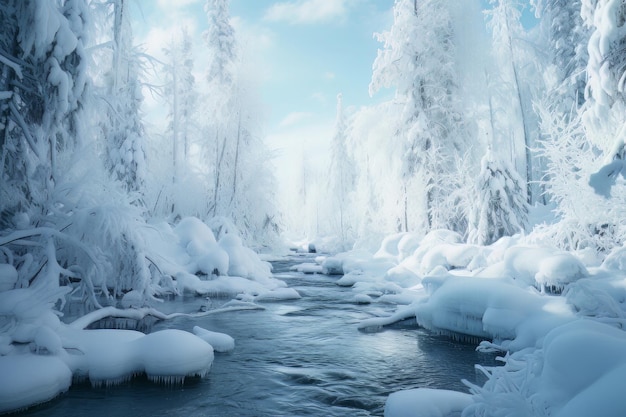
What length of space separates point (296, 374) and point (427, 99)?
56.1ft

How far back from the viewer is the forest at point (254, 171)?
665cm

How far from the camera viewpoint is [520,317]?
7.58 meters

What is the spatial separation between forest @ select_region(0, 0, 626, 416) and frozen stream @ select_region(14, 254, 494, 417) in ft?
1.48


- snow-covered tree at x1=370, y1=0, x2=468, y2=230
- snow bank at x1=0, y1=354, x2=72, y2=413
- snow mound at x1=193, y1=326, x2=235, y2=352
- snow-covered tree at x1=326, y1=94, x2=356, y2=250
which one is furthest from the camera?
snow-covered tree at x1=326, y1=94, x2=356, y2=250

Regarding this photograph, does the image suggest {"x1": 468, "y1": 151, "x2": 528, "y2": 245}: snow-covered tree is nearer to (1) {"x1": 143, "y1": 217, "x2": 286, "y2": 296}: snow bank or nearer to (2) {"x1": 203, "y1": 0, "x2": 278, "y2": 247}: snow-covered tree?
(1) {"x1": 143, "y1": 217, "x2": 286, "y2": 296}: snow bank

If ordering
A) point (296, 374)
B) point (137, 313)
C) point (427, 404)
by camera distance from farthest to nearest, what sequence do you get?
1. point (137, 313)
2. point (296, 374)
3. point (427, 404)

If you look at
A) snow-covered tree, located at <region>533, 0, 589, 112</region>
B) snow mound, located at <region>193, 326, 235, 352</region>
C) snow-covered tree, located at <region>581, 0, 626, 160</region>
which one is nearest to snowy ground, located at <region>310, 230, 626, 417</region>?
snow-covered tree, located at <region>581, 0, 626, 160</region>

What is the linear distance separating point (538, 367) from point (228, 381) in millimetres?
4420

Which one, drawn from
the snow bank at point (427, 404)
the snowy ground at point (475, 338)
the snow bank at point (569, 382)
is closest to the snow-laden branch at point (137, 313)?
the snowy ground at point (475, 338)

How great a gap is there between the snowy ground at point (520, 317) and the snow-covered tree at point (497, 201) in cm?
169

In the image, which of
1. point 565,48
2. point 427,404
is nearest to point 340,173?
point 565,48

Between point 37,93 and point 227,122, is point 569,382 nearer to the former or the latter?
point 37,93

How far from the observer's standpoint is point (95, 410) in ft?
16.7

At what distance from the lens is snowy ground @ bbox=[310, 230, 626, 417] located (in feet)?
9.94
